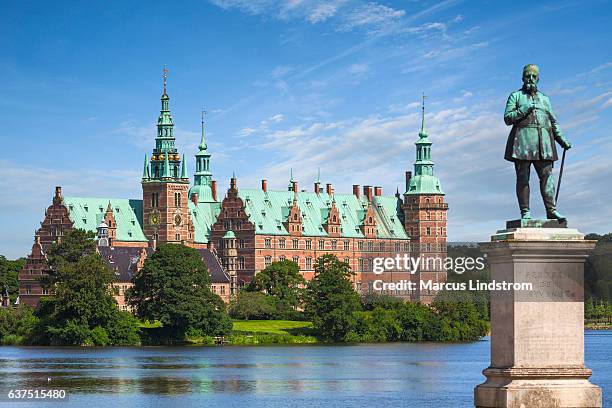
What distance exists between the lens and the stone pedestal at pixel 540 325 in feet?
43.5

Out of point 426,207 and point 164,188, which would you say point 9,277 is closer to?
point 164,188

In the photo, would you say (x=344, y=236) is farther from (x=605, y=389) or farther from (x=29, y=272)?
(x=605, y=389)

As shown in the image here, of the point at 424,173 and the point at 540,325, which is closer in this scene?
the point at 540,325

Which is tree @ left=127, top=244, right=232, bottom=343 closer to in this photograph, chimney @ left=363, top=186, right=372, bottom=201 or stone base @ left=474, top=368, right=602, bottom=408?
chimney @ left=363, top=186, right=372, bottom=201

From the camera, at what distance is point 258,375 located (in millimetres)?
55344

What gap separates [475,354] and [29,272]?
4783 centimetres

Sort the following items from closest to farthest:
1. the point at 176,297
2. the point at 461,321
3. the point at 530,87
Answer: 1. the point at 530,87
2. the point at 176,297
3. the point at 461,321

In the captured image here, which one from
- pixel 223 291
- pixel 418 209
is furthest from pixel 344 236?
pixel 223 291

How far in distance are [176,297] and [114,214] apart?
147ft

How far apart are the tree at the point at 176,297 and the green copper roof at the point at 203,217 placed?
147ft

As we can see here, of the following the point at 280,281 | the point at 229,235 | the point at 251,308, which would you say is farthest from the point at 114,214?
the point at 251,308

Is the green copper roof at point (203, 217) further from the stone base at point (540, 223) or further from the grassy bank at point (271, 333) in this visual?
the stone base at point (540, 223)

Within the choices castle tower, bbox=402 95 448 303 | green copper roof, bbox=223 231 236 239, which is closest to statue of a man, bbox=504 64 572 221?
green copper roof, bbox=223 231 236 239

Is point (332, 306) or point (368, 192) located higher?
point (368, 192)
